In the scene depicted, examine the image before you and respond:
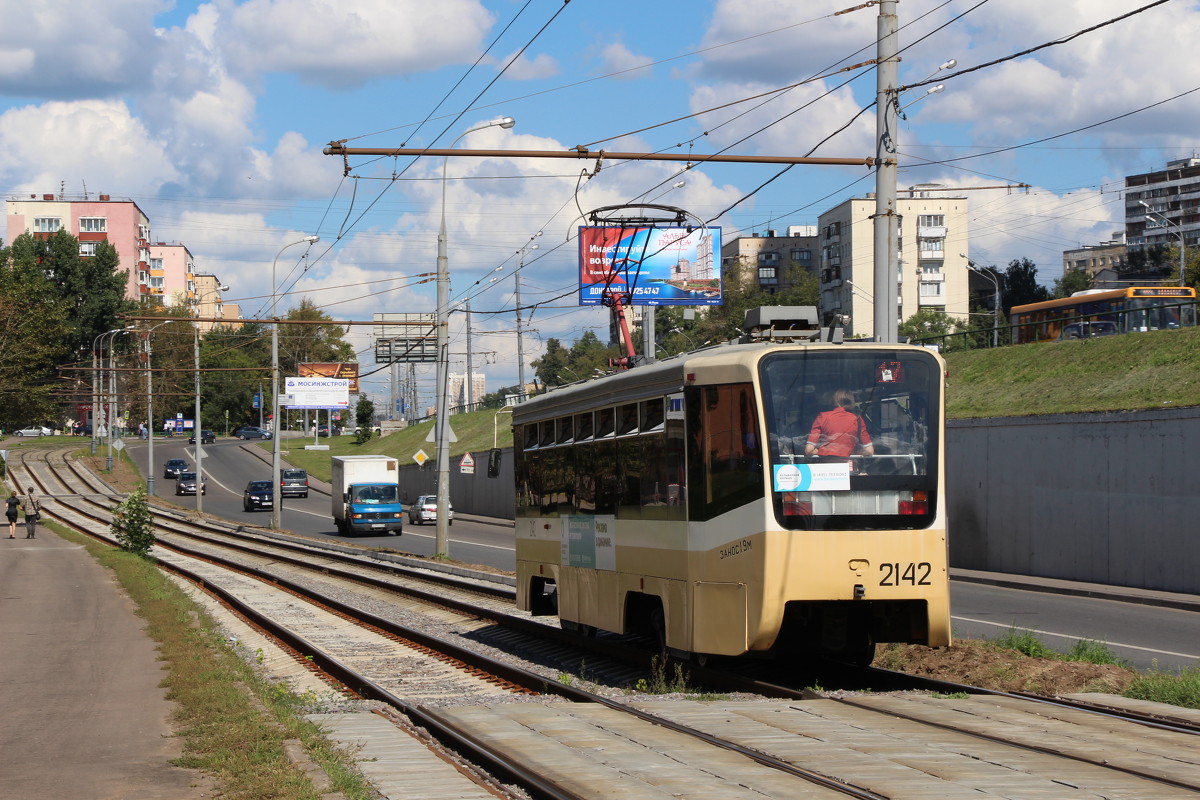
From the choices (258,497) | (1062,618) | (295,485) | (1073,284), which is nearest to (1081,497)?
(1062,618)

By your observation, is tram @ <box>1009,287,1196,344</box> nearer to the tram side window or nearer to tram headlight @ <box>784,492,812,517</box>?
the tram side window

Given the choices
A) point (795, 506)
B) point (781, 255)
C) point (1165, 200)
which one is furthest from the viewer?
point (1165, 200)

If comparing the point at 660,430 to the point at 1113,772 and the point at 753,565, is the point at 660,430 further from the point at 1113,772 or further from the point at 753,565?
the point at 1113,772

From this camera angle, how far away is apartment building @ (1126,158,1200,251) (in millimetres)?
166500

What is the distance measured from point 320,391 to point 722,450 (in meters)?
79.3

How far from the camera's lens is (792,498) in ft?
35.4

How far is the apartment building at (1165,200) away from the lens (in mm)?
166500

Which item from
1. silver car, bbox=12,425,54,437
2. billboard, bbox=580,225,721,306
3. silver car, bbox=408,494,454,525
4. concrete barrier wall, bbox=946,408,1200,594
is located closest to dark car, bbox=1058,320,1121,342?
concrete barrier wall, bbox=946,408,1200,594

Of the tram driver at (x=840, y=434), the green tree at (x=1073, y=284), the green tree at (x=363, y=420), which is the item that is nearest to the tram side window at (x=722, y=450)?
the tram driver at (x=840, y=434)

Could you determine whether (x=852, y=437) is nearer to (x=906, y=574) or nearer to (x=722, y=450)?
(x=722, y=450)

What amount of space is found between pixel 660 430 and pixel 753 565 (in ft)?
6.64

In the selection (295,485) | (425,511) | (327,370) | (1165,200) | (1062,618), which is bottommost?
(425,511)

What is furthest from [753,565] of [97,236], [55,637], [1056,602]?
[97,236]

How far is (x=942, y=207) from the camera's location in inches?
4732
